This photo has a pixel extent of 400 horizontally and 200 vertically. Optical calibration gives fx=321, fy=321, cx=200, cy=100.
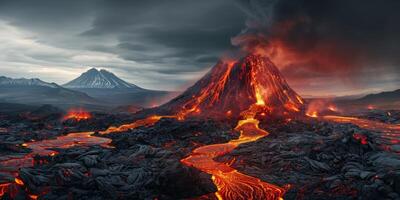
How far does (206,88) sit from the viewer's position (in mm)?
98562

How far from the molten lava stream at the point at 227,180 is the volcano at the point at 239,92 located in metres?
34.3

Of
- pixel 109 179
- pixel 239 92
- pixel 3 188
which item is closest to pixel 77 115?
pixel 239 92

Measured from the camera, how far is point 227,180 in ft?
104

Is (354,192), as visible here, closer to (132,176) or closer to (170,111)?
(132,176)

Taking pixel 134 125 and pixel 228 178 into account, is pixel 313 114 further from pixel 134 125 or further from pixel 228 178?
pixel 228 178

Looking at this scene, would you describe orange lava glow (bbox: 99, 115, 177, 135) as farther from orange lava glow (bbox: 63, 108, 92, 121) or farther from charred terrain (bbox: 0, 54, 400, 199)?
orange lava glow (bbox: 63, 108, 92, 121)

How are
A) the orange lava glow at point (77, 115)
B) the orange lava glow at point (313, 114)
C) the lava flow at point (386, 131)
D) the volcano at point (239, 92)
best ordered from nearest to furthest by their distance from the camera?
the lava flow at point (386, 131), the volcano at point (239, 92), the orange lava glow at point (313, 114), the orange lava glow at point (77, 115)

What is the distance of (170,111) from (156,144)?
38662 millimetres

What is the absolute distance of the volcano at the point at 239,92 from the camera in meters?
86.5

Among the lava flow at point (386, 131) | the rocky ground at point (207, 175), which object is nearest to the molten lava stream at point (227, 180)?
the rocky ground at point (207, 175)

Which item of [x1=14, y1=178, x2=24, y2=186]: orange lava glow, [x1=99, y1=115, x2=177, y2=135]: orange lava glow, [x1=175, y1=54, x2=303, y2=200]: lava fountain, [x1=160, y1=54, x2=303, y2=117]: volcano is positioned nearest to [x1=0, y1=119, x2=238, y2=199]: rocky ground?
[x1=14, y1=178, x2=24, y2=186]: orange lava glow

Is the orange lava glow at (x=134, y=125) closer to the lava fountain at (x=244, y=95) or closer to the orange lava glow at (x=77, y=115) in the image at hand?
the lava fountain at (x=244, y=95)

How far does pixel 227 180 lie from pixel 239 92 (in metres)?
60.7

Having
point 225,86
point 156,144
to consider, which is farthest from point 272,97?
point 156,144
